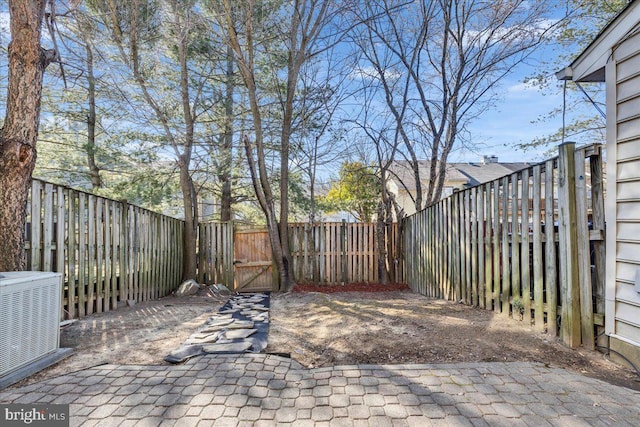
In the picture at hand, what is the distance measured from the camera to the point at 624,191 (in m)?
2.49

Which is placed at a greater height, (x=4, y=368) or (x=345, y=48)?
(x=345, y=48)

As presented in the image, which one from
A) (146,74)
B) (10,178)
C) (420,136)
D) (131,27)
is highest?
(131,27)

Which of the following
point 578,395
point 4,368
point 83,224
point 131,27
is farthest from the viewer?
point 131,27

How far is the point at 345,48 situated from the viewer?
7.65 metres

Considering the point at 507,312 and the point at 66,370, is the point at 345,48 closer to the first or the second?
the point at 507,312

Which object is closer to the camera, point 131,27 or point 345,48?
point 131,27

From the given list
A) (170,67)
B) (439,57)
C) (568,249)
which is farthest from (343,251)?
(170,67)

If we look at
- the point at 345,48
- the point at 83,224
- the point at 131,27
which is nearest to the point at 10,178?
the point at 83,224

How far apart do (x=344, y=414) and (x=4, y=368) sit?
92.5 inches

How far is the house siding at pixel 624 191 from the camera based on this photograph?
239cm

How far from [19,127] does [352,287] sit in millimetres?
6339

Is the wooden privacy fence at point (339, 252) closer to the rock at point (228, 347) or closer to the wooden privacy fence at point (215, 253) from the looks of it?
the wooden privacy fence at point (215, 253)

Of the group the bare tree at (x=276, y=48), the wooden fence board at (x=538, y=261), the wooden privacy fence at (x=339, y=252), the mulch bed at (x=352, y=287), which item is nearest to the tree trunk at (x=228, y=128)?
the bare tree at (x=276, y=48)

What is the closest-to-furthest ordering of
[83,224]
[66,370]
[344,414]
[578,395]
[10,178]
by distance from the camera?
[344,414] < [578,395] < [66,370] < [10,178] < [83,224]
